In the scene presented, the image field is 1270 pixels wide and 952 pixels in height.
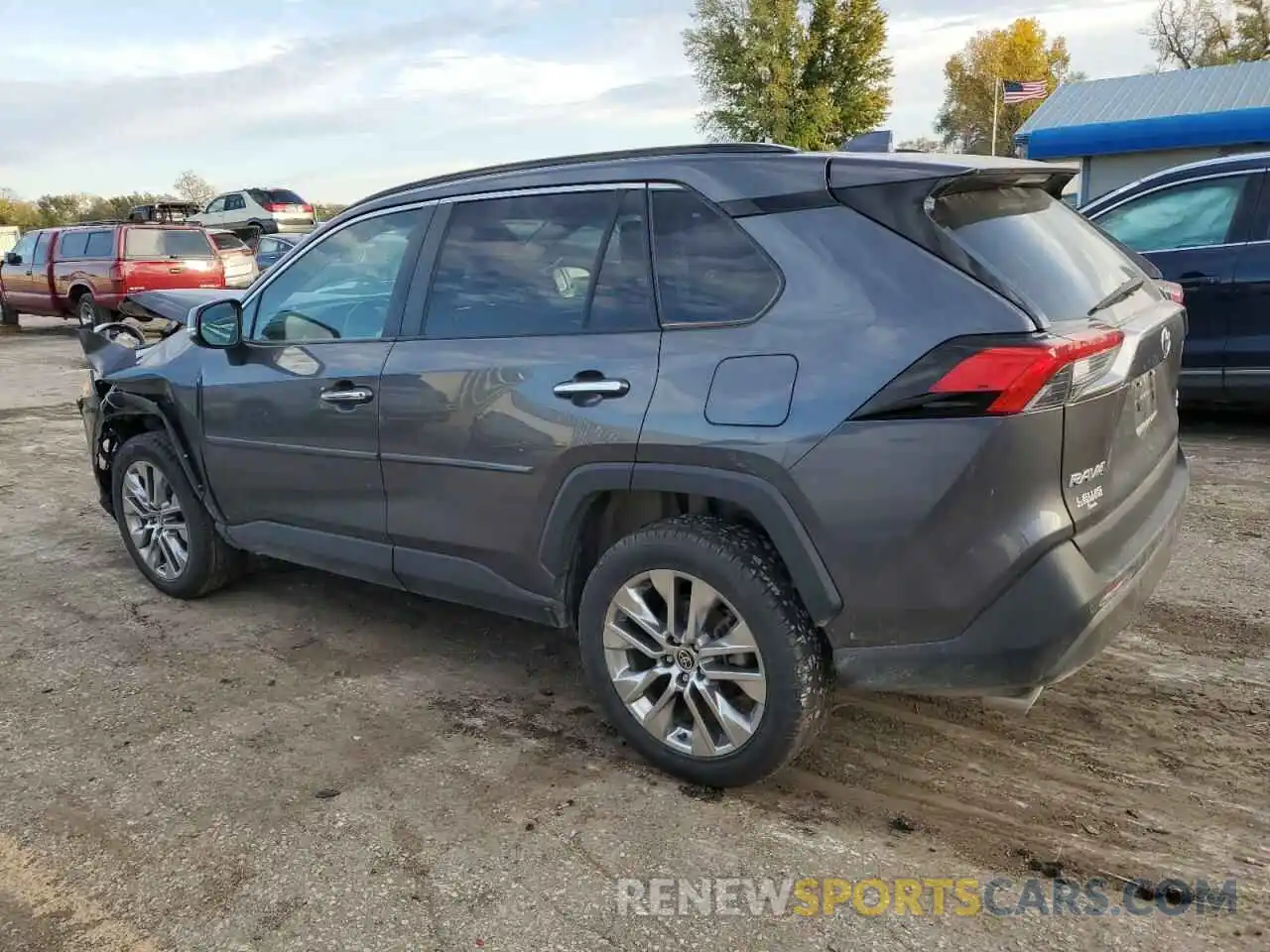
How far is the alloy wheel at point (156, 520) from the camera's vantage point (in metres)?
4.57

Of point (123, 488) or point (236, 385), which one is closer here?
point (236, 385)

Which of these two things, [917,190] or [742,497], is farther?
[742,497]

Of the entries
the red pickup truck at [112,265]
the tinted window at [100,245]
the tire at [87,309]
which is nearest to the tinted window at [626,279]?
the red pickup truck at [112,265]

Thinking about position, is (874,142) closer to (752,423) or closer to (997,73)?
(752,423)

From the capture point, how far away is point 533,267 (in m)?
3.26

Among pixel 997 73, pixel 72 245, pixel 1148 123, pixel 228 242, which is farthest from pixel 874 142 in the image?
pixel 997 73

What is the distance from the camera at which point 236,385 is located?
4098 mm

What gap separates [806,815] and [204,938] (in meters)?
1.56

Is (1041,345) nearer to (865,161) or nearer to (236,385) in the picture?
(865,161)

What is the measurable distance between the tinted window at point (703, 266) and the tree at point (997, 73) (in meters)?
61.8

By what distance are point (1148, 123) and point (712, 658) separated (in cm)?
2037

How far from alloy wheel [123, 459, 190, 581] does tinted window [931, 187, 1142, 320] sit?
3.55m

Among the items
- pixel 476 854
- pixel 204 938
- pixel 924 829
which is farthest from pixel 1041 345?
pixel 204 938

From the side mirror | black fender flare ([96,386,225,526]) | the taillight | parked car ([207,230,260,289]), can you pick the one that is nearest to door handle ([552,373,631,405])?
the taillight
